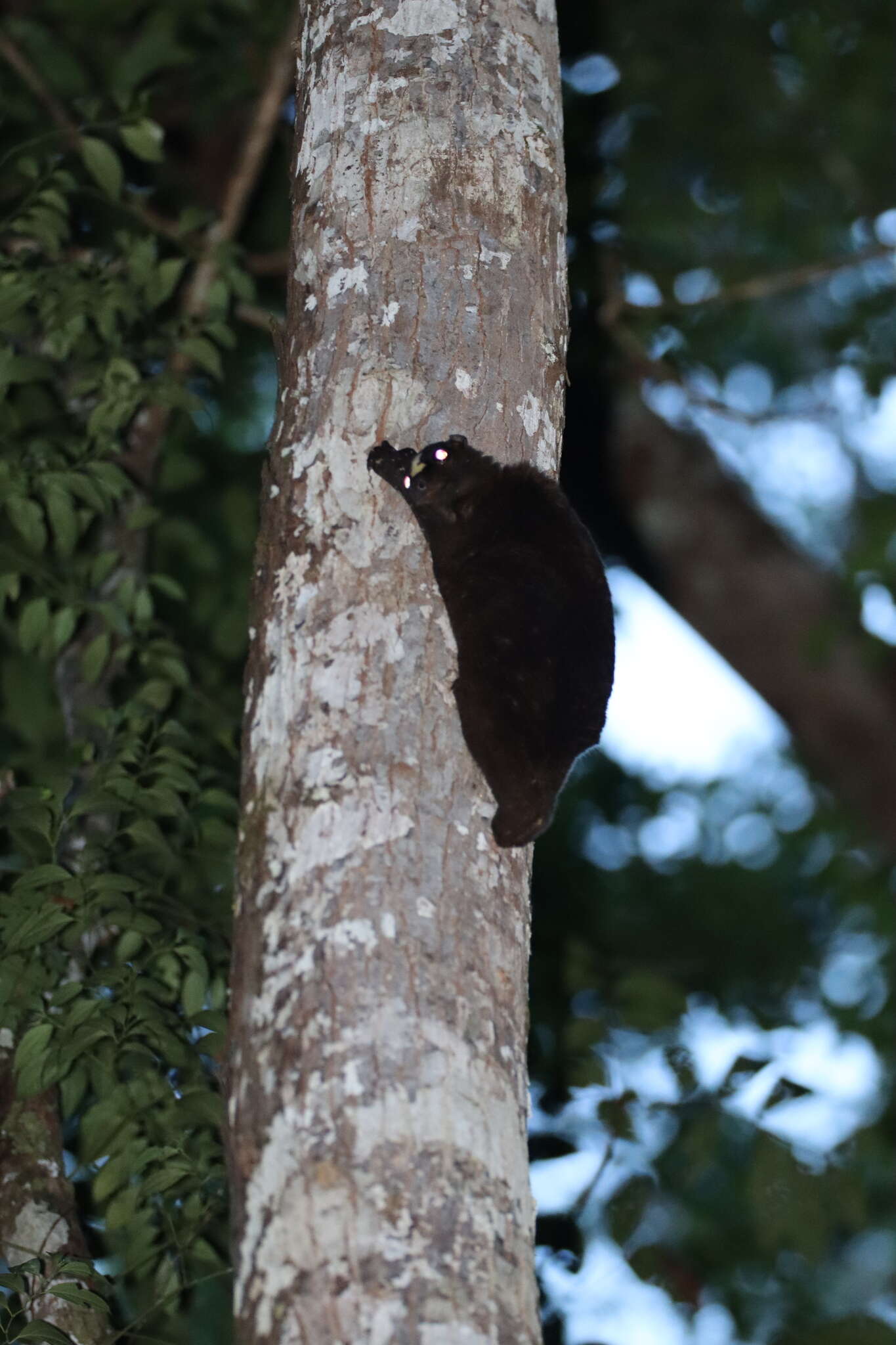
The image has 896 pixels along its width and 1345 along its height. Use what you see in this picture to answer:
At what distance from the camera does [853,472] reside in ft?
28.9

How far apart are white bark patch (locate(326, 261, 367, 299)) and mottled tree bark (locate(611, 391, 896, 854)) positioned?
13.4ft

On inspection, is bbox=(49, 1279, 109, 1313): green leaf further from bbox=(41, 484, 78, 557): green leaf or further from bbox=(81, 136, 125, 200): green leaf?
bbox=(81, 136, 125, 200): green leaf

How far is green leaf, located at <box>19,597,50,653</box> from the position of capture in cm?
355

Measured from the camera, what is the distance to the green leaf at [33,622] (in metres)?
3.55

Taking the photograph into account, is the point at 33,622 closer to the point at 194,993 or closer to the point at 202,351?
the point at 202,351

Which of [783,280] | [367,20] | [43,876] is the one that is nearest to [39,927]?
[43,876]

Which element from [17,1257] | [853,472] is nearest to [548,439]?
[17,1257]


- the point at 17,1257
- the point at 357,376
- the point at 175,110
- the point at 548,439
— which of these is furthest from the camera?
the point at 175,110

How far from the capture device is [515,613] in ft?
8.38

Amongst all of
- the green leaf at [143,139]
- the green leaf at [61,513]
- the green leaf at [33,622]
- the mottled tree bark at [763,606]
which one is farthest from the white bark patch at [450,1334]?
the mottled tree bark at [763,606]

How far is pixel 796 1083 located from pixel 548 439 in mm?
2207

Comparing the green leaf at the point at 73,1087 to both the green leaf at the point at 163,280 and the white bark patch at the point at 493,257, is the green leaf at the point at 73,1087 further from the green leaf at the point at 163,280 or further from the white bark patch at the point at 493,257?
the green leaf at the point at 163,280

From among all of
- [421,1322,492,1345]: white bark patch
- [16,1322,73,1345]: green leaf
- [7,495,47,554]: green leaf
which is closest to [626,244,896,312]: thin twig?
[7,495,47,554]: green leaf

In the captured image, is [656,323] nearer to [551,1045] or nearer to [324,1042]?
[551,1045]
